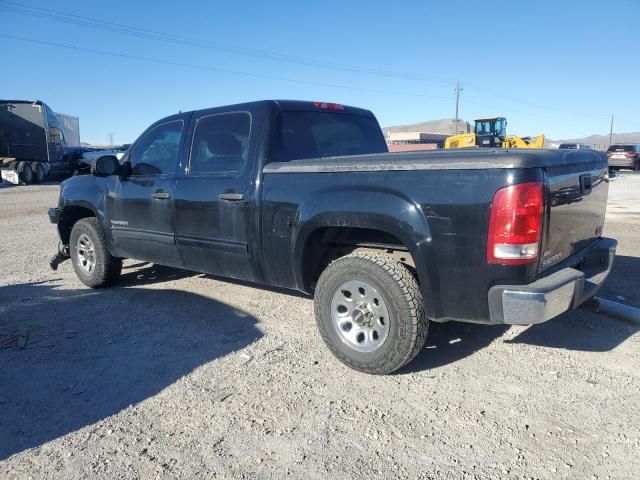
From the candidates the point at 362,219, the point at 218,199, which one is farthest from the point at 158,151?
the point at 362,219

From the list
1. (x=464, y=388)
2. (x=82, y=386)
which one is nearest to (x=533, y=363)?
(x=464, y=388)

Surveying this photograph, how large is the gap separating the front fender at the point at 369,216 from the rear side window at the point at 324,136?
77 centimetres

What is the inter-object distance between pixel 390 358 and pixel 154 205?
288 cm

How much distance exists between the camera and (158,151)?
517 centimetres

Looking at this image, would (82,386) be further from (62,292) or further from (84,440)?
(62,292)

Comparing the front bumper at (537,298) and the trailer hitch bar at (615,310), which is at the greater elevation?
the front bumper at (537,298)

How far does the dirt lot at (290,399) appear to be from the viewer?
2.60 metres

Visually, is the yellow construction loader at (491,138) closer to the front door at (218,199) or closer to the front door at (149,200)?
the front door at (149,200)

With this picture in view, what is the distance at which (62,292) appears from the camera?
5754mm

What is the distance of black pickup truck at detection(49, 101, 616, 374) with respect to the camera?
9.53 feet

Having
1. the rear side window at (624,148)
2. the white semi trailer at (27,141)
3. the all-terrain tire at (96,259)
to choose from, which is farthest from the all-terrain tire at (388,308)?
the rear side window at (624,148)

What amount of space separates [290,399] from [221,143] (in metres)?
2.38

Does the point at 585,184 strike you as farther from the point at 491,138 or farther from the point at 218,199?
the point at 491,138

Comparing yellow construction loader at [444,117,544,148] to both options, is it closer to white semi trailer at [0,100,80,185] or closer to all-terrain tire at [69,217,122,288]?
white semi trailer at [0,100,80,185]
